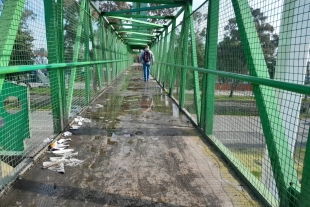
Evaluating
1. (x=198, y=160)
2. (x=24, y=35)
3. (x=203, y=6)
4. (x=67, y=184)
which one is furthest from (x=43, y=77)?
(x=203, y=6)

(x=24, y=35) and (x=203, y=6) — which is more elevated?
(x=203, y=6)

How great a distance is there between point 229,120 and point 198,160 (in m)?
0.75

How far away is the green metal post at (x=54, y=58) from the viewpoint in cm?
342

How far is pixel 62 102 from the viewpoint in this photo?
389cm

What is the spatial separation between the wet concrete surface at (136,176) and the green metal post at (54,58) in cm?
35

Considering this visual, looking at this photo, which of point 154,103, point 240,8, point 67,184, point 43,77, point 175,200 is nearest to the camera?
point 175,200

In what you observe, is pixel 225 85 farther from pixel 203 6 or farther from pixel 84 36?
pixel 84 36

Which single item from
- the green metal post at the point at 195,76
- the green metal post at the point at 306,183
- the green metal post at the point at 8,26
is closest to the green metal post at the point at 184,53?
the green metal post at the point at 195,76

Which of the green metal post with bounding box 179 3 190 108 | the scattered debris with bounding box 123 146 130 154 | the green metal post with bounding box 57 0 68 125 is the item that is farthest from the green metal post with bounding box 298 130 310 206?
the green metal post with bounding box 179 3 190 108

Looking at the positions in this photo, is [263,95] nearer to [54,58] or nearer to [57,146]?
[57,146]

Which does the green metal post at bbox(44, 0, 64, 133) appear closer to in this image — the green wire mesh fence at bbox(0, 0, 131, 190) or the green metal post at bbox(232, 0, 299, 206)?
the green wire mesh fence at bbox(0, 0, 131, 190)

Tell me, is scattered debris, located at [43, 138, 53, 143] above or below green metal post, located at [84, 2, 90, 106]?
below

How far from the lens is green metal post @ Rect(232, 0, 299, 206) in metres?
2.01

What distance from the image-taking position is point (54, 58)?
3.55 metres
